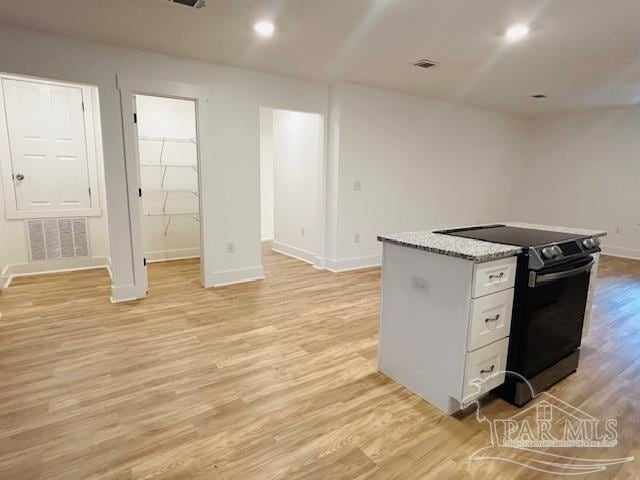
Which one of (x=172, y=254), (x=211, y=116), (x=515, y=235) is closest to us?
(x=515, y=235)

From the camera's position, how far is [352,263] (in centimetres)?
513

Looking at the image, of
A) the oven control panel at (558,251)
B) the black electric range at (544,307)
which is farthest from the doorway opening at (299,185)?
the oven control panel at (558,251)

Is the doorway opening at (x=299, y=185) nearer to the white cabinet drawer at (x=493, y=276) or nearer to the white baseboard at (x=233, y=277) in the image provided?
the white baseboard at (x=233, y=277)

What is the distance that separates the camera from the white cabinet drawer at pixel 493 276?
1.84m

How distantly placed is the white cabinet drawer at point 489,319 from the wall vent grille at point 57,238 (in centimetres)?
488

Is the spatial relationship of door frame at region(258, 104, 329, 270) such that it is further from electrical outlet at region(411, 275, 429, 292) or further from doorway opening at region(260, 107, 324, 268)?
electrical outlet at region(411, 275, 429, 292)

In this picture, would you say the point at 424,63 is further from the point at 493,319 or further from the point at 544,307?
the point at 493,319

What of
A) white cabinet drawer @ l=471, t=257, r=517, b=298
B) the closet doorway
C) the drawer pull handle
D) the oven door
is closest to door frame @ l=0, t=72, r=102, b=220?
the closet doorway

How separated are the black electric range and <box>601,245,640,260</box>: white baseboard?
5.03 metres

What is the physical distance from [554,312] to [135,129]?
3847 mm

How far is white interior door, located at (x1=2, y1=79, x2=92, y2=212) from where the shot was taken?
426 cm

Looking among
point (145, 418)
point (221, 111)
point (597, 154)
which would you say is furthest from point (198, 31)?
point (597, 154)

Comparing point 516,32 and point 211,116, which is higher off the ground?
point 516,32

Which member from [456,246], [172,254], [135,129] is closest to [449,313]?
[456,246]
